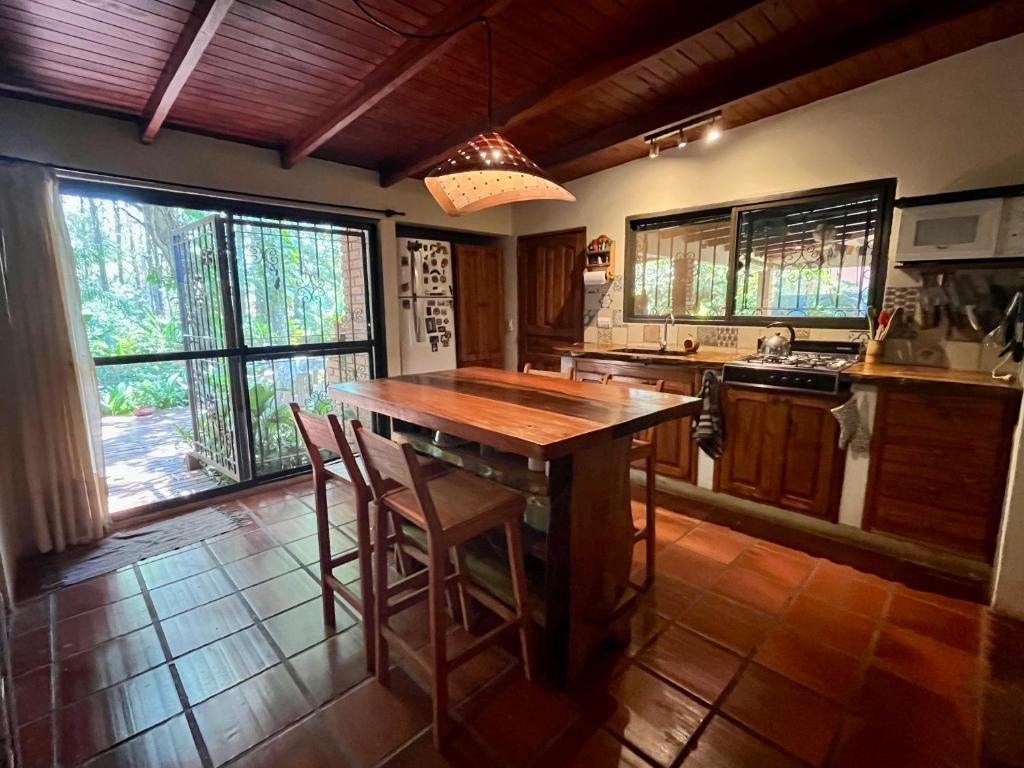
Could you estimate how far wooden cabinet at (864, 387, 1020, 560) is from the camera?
82.3 inches

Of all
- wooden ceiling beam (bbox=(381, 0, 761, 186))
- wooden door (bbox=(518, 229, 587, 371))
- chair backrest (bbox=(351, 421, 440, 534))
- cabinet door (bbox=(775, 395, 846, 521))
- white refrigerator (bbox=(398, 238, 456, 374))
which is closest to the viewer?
chair backrest (bbox=(351, 421, 440, 534))

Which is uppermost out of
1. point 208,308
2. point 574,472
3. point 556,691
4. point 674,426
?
point 208,308

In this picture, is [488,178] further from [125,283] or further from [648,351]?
[125,283]

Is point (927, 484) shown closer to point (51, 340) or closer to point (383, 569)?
point (383, 569)

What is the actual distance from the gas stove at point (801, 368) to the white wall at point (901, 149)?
Result: 0.50 metres

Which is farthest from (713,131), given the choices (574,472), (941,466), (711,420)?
(574,472)

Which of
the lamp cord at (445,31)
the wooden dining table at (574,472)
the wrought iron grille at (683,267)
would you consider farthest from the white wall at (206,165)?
the wooden dining table at (574,472)

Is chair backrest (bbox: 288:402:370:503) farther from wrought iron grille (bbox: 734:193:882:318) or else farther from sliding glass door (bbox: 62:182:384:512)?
wrought iron grille (bbox: 734:193:882:318)

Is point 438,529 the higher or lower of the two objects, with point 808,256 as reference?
lower

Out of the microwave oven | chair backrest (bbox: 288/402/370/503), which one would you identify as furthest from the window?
chair backrest (bbox: 288/402/370/503)

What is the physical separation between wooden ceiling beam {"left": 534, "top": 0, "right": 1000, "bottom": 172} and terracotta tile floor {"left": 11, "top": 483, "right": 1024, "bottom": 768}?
8.58 feet

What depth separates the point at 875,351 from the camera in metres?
2.70

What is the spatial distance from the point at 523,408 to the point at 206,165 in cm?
270

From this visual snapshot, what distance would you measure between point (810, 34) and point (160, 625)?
4.08 m
